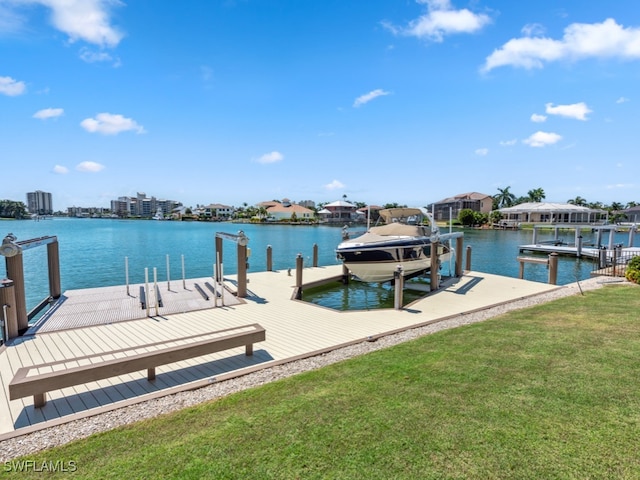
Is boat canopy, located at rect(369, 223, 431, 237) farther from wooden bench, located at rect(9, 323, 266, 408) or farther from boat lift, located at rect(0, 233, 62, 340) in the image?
boat lift, located at rect(0, 233, 62, 340)

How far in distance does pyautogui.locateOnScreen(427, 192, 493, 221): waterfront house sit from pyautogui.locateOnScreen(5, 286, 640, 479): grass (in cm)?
8417

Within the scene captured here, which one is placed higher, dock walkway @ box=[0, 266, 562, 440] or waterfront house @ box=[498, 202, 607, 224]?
waterfront house @ box=[498, 202, 607, 224]

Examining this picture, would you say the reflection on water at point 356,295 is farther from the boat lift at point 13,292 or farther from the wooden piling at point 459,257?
the boat lift at point 13,292

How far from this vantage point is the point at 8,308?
6578 mm

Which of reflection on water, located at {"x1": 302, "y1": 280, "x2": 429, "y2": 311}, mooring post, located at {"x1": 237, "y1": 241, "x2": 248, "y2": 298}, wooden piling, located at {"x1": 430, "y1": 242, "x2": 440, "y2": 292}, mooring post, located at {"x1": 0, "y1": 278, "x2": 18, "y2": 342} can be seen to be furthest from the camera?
reflection on water, located at {"x1": 302, "y1": 280, "x2": 429, "y2": 311}

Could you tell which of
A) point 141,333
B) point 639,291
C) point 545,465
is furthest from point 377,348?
point 639,291

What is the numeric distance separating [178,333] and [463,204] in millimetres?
Result: 91788

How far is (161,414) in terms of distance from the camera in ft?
13.6

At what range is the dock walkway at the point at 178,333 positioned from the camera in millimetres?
4641

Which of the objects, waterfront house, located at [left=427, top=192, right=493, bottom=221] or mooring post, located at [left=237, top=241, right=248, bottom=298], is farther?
waterfront house, located at [left=427, top=192, right=493, bottom=221]

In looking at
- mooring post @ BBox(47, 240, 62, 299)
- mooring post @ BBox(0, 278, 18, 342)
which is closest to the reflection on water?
mooring post @ BBox(47, 240, 62, 299)

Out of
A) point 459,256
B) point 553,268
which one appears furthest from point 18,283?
point 553,268

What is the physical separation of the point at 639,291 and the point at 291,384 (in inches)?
443

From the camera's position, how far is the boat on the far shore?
→ 13094 millimetres
